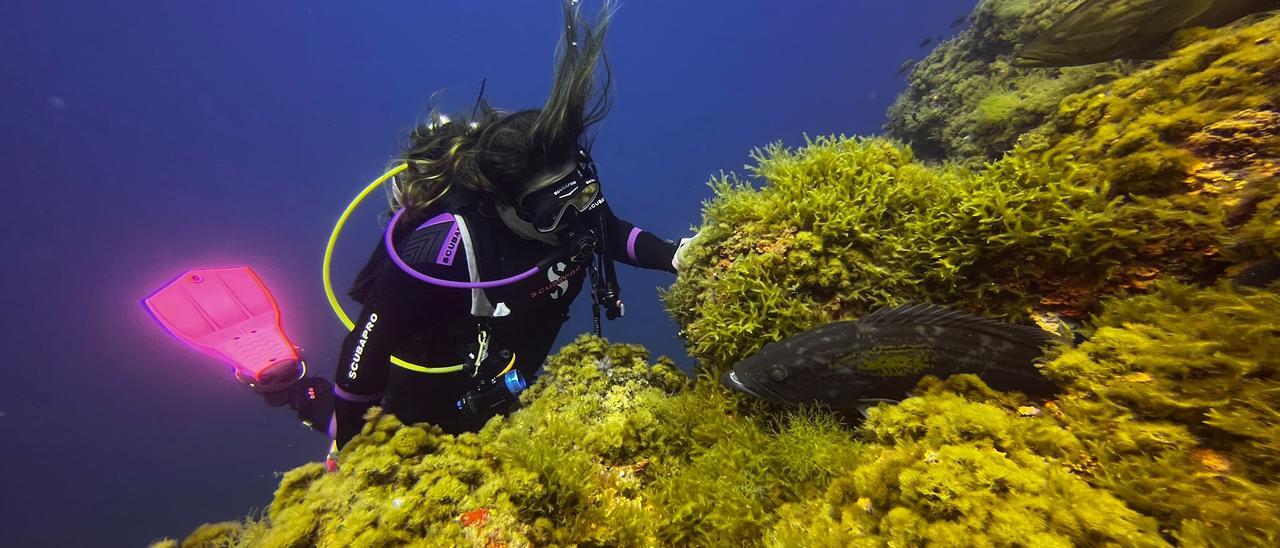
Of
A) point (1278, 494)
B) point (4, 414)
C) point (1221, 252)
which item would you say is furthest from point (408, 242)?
point (4, 414)

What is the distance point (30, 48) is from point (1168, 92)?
8779 cm

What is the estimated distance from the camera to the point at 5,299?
147 ft

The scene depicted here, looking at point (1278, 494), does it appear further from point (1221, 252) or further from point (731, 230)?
point (731, 230)

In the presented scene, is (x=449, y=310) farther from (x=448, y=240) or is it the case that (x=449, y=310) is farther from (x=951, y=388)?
(x=951, y=388)

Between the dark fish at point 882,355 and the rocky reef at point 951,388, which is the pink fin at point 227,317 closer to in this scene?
the rocky reef at point 951,388

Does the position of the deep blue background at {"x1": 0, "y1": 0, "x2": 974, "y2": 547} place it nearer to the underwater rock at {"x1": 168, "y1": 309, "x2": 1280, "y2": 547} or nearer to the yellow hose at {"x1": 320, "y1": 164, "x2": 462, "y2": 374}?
the yellow hose at {"x1": 320, "y1": 164, "x2": 462, "y2": 374}

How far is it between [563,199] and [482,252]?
102cm

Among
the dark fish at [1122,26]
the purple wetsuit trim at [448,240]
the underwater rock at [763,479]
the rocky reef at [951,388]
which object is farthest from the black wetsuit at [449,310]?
the dark fish at [1122,26]

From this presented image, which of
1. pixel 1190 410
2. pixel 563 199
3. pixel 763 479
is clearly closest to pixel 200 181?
pixel 563 199

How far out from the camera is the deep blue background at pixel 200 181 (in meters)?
37.2

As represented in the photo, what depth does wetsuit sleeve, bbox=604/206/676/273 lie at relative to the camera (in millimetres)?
5289

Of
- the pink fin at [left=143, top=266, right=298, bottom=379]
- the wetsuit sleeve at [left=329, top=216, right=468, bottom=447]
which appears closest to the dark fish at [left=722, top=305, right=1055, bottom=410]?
the wetsuit sleeve at [left=329, top=216, right=468, bottom=447]

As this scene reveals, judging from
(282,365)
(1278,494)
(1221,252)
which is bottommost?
(1278,494)

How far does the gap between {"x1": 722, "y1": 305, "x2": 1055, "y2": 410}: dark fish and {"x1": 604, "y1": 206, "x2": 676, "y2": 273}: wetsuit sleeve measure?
8.17 ft
